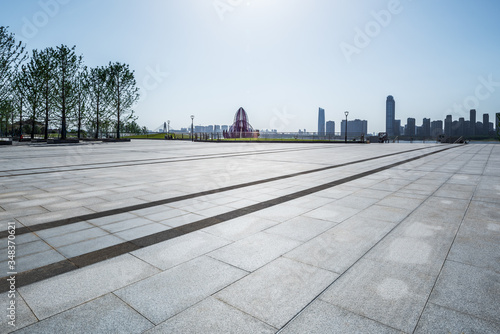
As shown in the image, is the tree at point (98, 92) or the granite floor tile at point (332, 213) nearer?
the granite floor tile at point (332, 213)

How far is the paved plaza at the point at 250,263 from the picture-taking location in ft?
8.08

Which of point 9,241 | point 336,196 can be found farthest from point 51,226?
point 336,196

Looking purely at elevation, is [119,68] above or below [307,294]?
above

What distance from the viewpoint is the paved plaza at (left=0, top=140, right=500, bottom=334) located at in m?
2.46

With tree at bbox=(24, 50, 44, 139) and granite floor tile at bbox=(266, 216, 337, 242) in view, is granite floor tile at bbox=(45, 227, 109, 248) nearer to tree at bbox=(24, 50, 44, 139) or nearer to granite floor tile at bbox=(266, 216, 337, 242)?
granite floor tile at bbox=(266, 216, 337, 242)

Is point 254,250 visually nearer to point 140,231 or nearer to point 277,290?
point 277,290

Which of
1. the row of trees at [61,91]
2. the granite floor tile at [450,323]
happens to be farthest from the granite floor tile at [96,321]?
the row of trees at [61,91]

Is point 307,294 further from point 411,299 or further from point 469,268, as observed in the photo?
point 469,268

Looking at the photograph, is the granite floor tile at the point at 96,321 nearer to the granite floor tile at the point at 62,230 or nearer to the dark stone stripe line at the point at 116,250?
the dark stone stripe line at the point at 116,250

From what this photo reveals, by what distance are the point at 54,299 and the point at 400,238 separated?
433 centimetres

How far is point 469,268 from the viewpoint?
11.1 feet

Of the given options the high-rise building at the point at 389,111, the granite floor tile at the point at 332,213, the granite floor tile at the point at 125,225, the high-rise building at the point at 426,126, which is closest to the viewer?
the granite floor tile at the point at 125,225

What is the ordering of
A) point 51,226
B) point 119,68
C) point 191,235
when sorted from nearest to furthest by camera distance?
point 191,235 < point 51,226 < point 119,68

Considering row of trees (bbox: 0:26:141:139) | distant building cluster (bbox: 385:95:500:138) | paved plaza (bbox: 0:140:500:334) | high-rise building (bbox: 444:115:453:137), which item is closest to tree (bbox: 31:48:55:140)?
row of trees (bbox: 0:26:141:139)
